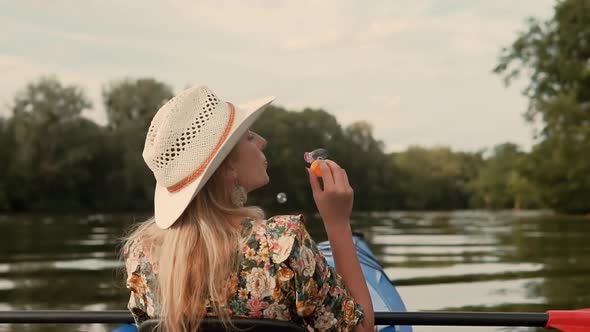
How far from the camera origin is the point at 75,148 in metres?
59.0

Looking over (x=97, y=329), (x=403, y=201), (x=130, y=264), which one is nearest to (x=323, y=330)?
(x=130, y=264)

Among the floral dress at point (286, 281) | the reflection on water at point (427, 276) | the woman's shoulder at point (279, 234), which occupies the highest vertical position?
the woman's shoulder at point (279, 234)

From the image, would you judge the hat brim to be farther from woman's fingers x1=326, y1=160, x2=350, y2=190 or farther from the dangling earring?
woman's fingers x1=326, y1=160, x2=350, y2=190

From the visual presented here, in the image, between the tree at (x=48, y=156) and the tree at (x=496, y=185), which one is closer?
the tree at (x=48, y=156)

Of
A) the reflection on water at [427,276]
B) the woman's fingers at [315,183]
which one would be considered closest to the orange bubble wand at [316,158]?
the woman's fingers at [315,183]

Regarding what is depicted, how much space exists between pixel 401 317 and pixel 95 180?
5838 cm

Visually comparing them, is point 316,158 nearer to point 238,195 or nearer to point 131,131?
point 238,195

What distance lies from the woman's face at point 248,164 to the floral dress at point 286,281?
6.5 inches

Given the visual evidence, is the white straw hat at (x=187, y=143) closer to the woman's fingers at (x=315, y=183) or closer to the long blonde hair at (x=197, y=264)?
the long blonde hair at (x=197, y=264)

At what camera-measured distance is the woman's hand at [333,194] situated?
2258 millimetres

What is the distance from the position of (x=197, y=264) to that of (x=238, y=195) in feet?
0.83

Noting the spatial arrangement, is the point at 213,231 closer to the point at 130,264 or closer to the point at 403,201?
the point at 130,264

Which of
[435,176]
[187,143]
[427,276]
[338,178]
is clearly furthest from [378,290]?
[435,176]

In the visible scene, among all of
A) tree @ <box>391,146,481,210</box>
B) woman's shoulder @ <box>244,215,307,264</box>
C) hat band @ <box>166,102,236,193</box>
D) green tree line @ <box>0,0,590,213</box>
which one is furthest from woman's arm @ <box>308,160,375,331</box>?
tree @ <box>391,146,481,210</box>
